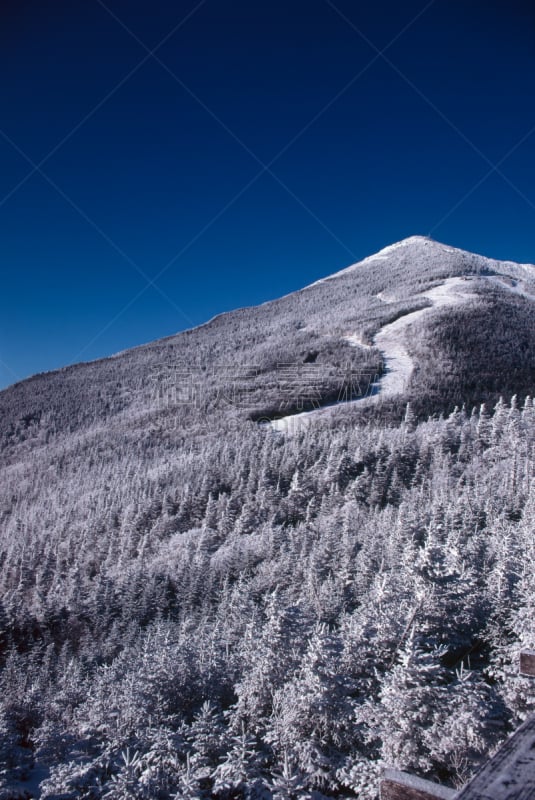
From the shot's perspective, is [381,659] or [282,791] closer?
[282,791]

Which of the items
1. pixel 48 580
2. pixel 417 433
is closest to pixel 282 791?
pixel 48 580

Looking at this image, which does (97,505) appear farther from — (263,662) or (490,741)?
(490,741)

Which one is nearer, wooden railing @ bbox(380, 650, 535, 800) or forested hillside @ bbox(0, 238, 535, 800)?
wooden railing @ bbox(380, 650, 535, 800)

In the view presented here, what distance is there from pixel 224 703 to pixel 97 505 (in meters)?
109

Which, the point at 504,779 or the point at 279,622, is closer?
the point at 504,779

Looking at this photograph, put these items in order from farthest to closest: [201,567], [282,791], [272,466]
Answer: [272,466] → [201,567] → [282,791]

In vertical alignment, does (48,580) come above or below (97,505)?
below

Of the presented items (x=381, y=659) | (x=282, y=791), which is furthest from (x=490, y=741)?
(x=282, y=791)

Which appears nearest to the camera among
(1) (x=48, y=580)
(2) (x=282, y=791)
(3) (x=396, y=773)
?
(3) (x=396, y=773)

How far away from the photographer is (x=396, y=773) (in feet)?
9.24

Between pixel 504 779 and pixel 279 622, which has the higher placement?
pixel 504 779

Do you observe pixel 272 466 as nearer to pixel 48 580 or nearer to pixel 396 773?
pixel 48 580

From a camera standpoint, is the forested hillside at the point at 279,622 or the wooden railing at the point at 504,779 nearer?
the wooden railing at the point at 504,779

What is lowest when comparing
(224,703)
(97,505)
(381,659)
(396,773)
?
(224,703)
